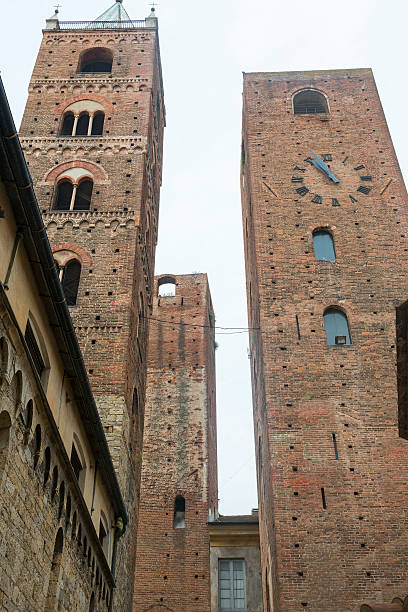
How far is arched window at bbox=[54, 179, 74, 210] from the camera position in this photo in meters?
19.8

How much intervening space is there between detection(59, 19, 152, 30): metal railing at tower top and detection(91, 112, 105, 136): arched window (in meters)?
4.69

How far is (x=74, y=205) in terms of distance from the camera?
19734 millimetres

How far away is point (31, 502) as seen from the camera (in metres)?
8.28

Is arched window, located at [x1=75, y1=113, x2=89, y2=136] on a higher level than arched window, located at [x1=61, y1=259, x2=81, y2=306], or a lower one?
higher

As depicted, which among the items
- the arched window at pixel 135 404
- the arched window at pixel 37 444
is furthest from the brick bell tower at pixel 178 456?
the arched window at pixel 37 444

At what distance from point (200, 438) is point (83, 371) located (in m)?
17.3

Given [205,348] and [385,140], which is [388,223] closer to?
[385,140]

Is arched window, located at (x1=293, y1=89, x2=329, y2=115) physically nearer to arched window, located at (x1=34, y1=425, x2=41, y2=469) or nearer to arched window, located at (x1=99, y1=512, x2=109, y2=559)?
arched window, located at (x1=99, y1=512, x2=109, y2=559)

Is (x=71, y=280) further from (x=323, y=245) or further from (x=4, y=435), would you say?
(x=4, y=435)

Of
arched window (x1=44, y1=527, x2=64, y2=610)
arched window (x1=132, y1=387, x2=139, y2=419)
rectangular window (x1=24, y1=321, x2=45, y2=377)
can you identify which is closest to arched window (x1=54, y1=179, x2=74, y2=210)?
arched window (x1=132, y1=387, x2=139, y2=419)

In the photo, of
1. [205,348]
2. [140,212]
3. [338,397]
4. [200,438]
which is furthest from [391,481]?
[205,348]

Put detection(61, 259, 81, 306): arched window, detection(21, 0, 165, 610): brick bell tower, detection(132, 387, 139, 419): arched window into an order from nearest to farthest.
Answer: detection(21, 0, 165, 610): brick bell tower, detection(132, 387, 139, 419): arched window, detection(61, 259, 81, 306): arched window

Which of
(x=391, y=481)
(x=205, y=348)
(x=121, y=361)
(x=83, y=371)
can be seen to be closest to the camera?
(x=83, y=371)

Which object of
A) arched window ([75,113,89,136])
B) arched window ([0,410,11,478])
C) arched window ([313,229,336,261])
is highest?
arched window ([75,113,89,136])
